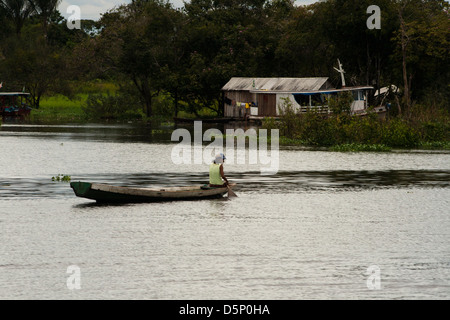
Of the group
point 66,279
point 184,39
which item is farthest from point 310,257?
point 184,39

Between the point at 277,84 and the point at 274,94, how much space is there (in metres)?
1.07

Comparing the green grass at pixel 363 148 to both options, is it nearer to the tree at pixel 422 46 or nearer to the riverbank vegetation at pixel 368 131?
the riverbank vegetation at pixel 368 131

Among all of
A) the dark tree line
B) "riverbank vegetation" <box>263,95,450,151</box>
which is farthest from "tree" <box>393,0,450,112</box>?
"riverbank vegetation" <box>263,95,450,151</box>

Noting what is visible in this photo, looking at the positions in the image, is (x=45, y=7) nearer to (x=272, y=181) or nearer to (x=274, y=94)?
(x=274, y=94)

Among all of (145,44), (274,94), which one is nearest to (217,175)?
(274,94)

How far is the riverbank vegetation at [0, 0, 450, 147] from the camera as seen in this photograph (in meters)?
65.2

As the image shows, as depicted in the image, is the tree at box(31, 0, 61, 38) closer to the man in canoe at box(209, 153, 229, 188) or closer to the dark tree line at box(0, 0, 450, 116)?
the dark tree line at box(0, 0, 450, 116)

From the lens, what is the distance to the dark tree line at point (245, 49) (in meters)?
66.8

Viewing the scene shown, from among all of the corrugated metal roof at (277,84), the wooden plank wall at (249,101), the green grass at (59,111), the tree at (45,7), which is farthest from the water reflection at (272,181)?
the tree at (45,7)

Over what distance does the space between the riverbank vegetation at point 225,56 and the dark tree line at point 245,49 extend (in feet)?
0.39

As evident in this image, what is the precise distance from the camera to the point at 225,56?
79625 millimetres

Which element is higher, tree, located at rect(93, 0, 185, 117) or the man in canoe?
tree, located at rect(93, 0, 185, 117)

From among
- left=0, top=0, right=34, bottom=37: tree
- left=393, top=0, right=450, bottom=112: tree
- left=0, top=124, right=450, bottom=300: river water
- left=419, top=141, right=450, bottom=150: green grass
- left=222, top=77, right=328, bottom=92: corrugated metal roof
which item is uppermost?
left=0, top=0, right=34, bottom=37: tree

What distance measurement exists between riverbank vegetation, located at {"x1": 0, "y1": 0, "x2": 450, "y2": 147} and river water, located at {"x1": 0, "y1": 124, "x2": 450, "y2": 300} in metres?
22.3
